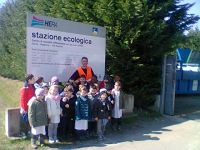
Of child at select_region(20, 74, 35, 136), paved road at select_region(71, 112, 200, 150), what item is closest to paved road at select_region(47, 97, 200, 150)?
paved road at select_region(71, 112, 200, 150)

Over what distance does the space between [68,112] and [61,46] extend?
2.25 m

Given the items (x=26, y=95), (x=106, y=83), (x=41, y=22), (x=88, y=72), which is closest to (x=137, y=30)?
(x=106, y=83)

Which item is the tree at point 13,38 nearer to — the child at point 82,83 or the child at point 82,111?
the child at point 82,83

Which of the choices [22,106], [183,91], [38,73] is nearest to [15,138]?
[22,106]

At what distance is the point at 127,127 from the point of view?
35.4ft

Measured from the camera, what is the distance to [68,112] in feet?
29.6

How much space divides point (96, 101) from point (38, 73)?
1.86 m

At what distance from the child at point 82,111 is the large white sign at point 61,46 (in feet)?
5.13

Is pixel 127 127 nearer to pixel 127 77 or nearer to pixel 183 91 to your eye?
pixel 127 77

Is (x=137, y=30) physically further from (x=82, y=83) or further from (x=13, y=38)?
(x=13, y=38)

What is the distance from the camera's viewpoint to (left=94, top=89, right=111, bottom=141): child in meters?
9.14

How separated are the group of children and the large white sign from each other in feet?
2.31

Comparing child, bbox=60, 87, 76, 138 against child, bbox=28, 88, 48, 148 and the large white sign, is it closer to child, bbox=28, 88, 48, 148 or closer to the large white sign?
child, bbox=28, 88, 48, 148

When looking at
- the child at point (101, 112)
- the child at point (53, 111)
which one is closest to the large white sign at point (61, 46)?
the child at point (53, 111)
